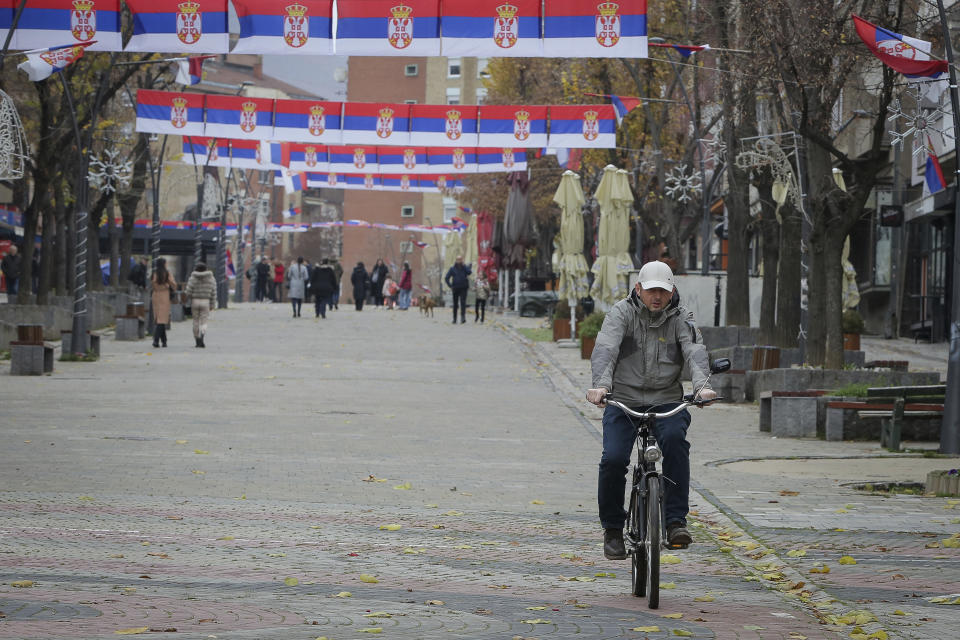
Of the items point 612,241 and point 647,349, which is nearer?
point 647,349

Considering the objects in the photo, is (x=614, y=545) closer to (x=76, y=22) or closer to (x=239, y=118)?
(x=76, y=22)

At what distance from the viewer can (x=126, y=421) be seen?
1844 cm

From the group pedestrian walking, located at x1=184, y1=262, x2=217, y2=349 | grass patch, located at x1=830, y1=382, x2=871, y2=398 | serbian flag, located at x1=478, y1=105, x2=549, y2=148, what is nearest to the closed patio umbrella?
serbian flag, located at x1=478, y1=105, x2=549, y2=148

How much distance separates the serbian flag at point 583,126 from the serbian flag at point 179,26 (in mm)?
13530

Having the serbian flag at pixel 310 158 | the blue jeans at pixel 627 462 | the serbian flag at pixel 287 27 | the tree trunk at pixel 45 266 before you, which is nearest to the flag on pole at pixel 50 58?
the serbian flag at pixel 287 27

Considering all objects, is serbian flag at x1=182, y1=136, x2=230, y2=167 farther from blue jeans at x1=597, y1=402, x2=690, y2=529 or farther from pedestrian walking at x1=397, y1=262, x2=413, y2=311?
blue jeans at x1=597, y1=402, x2=690, y2=529

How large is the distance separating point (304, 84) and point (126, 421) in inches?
5112

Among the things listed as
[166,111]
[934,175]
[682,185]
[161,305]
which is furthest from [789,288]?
[166,111]

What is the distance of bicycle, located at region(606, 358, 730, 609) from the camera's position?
813cm

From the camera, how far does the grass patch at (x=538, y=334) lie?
39094 mm

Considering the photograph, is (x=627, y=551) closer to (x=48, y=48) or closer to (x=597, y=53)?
(x=597, y=53)

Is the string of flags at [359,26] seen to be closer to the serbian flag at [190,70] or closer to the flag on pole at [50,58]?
the flag on pole at [50,58]

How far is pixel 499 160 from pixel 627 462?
35183 millimetres

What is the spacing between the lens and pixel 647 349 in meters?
8.82
